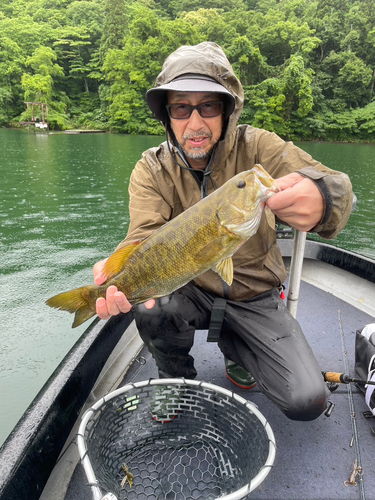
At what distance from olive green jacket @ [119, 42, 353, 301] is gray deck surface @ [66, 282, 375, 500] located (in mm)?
909

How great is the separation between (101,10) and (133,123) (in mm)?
41169

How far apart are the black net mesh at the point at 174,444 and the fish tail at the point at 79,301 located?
1.86ft

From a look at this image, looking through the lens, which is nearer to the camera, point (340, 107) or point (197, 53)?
point (197, 53)

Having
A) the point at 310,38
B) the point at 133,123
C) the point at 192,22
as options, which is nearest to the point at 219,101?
the point at 133,123

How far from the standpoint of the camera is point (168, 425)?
2.38 m

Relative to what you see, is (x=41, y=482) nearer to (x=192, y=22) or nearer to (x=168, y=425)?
(x=168, y=425)

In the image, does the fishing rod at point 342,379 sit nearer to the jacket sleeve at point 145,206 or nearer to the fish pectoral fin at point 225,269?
the fish pectoral fin at point 225,269

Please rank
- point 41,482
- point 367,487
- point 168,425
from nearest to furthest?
1. point 41,482
2. point 367,487
3. point 168,425

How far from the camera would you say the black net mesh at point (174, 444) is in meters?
1.99

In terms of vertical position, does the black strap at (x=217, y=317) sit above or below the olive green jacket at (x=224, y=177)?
below

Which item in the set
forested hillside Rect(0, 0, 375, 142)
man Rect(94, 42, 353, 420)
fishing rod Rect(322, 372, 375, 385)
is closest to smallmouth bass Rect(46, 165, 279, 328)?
man Rect(94, 42, 353, 420)

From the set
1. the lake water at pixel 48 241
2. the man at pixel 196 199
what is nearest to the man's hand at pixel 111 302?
the man at pixel 196 199

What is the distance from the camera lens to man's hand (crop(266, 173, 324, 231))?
1.87 metres

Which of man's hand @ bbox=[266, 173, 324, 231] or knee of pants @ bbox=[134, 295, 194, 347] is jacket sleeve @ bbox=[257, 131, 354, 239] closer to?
man's hand @ bbox=[266, 173, 324, 231]
